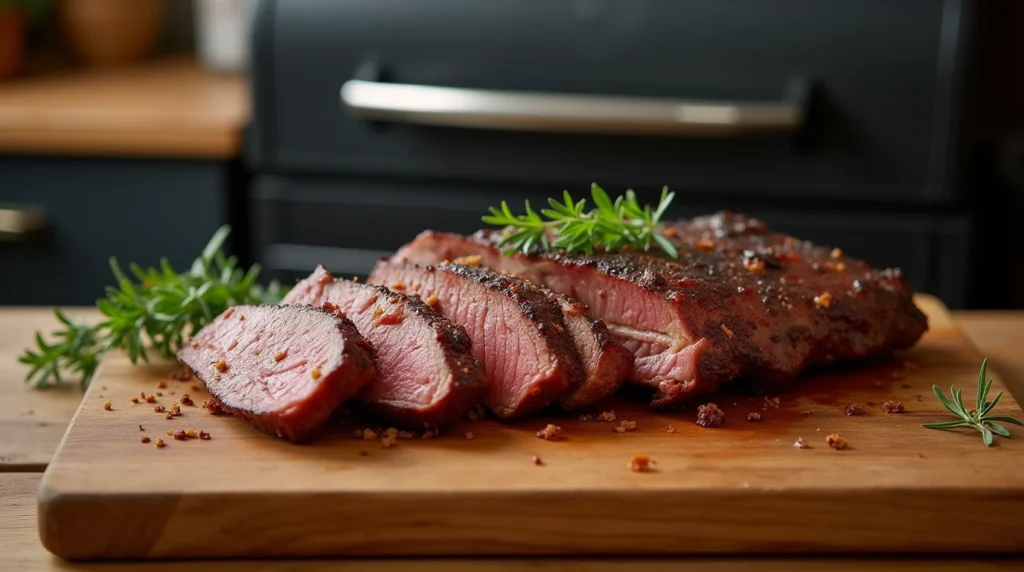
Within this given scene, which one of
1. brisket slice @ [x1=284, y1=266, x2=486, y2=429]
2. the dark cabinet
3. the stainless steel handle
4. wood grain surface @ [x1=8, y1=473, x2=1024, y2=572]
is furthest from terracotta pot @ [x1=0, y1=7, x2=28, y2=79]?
wood grain surface @ [x1=8, y1=473, x2=1024, y2=572]

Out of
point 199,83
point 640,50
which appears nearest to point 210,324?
point 640,50

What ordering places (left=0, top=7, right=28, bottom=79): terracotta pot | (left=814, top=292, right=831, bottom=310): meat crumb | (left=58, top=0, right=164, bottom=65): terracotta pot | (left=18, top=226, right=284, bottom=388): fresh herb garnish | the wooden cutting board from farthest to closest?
(left=58, top=0, right=164, bottom=65): terracotta pot → (left=0, top=7, right=28, bottom=79): terracotta pot → (left=18, top=226, right=284, bottom=388): fresh herb garnish → (left=814, top=292, right=831, bottom=310): meat crumb → the wooden cutting board

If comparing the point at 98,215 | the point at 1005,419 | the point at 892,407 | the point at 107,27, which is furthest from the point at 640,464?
the point at 107,27

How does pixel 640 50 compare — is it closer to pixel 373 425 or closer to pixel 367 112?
pixel 367 112

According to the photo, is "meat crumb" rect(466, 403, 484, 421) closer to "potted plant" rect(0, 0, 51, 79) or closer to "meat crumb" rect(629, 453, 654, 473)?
"meat crumb" rect(629, 453, 654, 473)

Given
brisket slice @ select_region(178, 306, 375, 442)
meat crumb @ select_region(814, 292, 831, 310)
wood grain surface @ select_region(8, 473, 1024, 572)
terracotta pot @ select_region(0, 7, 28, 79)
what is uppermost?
terracotta pot @ select_region(0, 7, 28, 79)

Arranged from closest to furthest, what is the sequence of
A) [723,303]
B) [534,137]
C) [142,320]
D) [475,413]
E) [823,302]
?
[475,413] < [723,303] < [823,302] < [142,320] < [534,137]

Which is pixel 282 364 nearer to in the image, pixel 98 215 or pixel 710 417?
pixel 710 417
